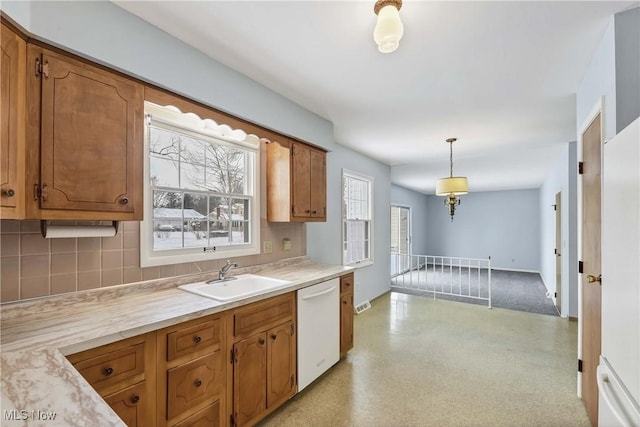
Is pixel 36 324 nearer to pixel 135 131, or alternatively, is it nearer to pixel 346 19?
pixel 135 131

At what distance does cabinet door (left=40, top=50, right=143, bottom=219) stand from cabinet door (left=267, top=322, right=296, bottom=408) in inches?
48.1

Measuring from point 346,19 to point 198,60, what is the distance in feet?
3.29

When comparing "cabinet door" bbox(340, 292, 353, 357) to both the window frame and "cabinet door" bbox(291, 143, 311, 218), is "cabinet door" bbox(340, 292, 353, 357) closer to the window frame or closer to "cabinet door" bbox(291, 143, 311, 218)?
"cabinet door" bbox(291, 143, 311, 218)

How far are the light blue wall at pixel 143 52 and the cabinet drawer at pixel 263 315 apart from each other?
4.63ft

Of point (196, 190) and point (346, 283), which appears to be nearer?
point (196, 190)

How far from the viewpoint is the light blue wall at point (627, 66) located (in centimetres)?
152

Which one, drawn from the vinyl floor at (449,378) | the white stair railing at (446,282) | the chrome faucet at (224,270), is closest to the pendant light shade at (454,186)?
the white stair railing at (446,282)

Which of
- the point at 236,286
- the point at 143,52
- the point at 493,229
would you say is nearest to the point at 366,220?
the point at 236,286

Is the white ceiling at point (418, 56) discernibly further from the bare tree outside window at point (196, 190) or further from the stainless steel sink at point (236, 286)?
the stainless steel sink at point (236, 286)

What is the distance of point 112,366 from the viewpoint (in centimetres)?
124

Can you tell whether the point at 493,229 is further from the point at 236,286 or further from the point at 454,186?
the point at 236,286

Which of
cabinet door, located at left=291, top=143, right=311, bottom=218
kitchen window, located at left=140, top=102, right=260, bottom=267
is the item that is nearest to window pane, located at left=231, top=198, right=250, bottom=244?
kitchen window, located at left=140, top=102, right=260, bottom=267

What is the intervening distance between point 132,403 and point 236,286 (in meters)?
1.08

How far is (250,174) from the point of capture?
279 cm
